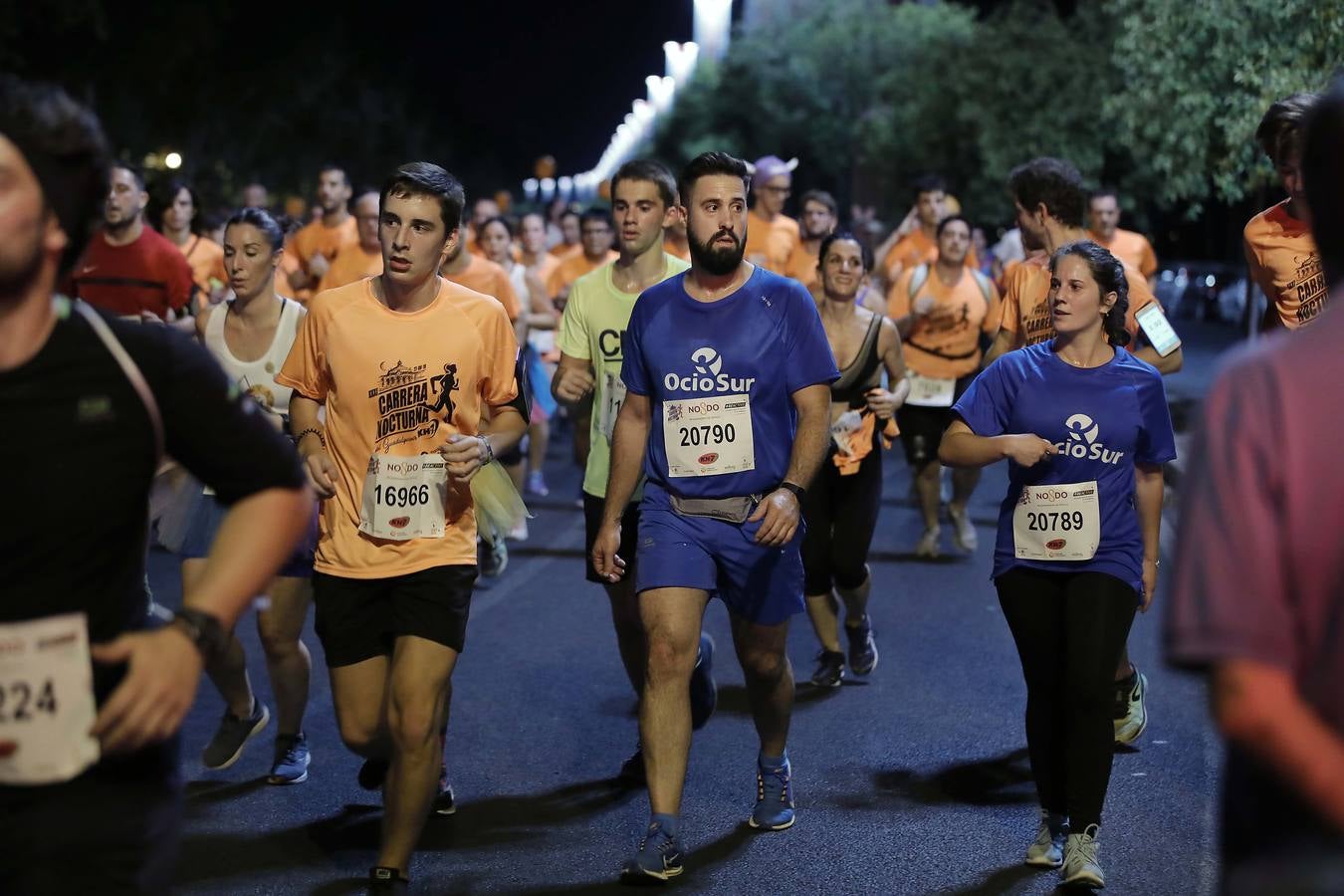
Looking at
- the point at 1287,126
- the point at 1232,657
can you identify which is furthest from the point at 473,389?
the point at 1232,657

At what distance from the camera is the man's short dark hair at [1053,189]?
757 centimetres

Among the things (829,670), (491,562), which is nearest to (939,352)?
(491,562)

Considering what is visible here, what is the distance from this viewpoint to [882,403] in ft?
27.0

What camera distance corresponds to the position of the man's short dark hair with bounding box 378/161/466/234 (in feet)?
18.0

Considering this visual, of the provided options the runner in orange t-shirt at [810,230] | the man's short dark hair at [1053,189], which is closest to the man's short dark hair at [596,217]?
the runner in orange t-shirt at [810,230]

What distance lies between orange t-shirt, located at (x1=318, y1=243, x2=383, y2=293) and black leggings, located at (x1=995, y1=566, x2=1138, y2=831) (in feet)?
20.7

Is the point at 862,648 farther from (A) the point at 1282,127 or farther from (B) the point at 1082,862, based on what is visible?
(A) the point at 1282,127


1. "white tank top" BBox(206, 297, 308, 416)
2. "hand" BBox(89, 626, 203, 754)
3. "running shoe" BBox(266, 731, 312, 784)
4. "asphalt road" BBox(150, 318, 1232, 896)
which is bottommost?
"asphalt road" BBox(150, 318, 1232, 896)

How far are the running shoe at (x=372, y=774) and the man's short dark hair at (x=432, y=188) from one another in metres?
1.82

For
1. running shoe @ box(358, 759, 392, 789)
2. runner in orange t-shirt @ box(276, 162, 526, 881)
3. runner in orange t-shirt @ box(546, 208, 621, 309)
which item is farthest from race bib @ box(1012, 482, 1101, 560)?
runner in orange t-shirt @ box(546, 208, 621, 309)

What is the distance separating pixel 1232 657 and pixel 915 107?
44710mm

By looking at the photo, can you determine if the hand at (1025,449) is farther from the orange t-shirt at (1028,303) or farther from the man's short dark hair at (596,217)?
the man's short dark hair at (596,217)

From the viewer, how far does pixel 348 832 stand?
5902mm

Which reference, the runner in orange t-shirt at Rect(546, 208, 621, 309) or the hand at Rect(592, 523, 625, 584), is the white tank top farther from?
the runner in orange t-shirt at Rect(546, 208, 621, 309)
